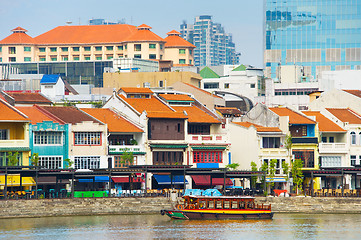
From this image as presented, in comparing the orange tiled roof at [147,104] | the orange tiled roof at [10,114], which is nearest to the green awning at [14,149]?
the orange tiled roof at [10,114]

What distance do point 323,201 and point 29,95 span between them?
45.2 metres

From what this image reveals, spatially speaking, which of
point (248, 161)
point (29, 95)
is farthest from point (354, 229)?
point (29, 95)

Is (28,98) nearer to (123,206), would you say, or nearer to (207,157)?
(207,157)

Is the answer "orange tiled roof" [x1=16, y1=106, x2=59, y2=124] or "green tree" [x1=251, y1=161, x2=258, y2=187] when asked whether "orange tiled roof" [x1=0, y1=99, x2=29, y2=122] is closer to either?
"orange tiled roof" [x1=16, y1=106, x2=59, y2=124]

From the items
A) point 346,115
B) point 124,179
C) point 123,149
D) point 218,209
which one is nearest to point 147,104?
point 123,149

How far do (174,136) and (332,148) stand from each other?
1958cm

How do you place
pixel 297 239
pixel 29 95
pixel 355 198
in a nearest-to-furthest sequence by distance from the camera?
pixel 297 239
pixel 355 198
pixel 29 95

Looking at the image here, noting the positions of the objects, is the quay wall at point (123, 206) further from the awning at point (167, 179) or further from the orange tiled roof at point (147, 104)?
the orange tiled roof at point (147, 104)

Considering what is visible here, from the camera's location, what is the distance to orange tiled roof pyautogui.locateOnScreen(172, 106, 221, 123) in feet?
352

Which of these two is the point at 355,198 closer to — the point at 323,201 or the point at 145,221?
the point at 323,201

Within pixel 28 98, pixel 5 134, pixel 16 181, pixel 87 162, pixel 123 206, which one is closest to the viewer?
pixel 123 206

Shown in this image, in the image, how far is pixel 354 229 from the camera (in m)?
81.6

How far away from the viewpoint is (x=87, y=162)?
317 feet

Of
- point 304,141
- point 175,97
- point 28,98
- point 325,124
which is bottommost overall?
point 304,141
